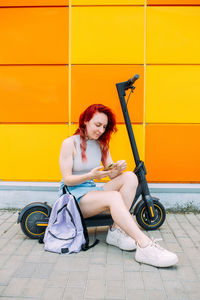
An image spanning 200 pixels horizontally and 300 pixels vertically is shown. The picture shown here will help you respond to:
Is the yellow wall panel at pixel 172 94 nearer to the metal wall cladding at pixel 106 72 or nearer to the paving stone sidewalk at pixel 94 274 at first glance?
the metal wall cladding at pixel 106 72

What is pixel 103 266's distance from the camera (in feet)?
8.57

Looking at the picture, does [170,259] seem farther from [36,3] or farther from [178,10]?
[36,3]

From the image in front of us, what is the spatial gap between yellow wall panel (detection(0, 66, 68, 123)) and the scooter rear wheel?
5.19 ft

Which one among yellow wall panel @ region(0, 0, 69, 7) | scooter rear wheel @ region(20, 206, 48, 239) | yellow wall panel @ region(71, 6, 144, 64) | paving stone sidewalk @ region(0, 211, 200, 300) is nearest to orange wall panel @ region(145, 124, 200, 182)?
yellow wall panel @ region(71, 6, 144, 64)

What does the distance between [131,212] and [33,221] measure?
3.44 ft

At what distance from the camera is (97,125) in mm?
2939

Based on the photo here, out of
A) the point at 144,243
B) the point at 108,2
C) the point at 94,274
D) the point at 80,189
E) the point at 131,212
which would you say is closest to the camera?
the point at 94,274

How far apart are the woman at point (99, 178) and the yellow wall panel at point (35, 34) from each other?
169 centimetres

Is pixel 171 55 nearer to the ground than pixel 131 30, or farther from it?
nearer to the ground

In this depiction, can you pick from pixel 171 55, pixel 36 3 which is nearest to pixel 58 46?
pixel 36 3

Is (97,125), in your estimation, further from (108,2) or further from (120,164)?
(108,2)

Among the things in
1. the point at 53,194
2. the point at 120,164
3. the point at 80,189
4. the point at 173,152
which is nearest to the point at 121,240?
the point at 80,189

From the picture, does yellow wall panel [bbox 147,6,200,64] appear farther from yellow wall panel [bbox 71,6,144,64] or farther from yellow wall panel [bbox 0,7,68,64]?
yellow wall panel [bbox 0,7,68,64]

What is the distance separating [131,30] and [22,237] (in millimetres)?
3033
